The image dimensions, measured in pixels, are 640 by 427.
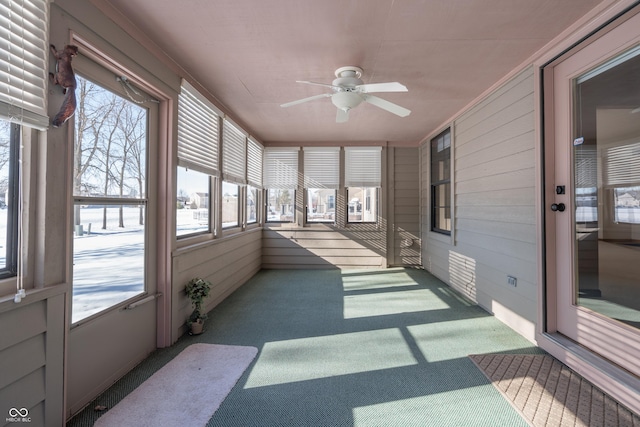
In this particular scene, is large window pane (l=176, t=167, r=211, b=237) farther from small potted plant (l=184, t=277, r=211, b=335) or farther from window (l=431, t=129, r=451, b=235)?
window (l=431, t=129, r=451, b=235)

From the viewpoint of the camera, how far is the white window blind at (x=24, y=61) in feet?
4.40

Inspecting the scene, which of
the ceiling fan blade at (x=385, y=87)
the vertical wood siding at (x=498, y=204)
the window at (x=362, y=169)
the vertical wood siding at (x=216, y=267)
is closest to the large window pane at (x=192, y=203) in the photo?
the vertical wood siding at (x=216, y=267)

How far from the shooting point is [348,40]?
238 centimetres

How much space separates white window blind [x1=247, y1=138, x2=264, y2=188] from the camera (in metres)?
5.12

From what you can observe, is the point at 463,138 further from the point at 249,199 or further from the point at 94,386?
the point at 94,386

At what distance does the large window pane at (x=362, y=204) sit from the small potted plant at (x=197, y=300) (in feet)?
12.0

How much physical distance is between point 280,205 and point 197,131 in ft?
10.1

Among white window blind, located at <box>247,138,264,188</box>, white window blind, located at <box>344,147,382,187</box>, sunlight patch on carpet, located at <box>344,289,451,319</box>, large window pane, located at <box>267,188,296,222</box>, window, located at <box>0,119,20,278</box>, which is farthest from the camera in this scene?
large window pane, located at <box>267,188,296,222</box>

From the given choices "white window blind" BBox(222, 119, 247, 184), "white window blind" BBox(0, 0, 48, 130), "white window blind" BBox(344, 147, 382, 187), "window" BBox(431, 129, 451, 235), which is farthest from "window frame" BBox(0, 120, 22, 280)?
"white window blind" BBox(344, 147, 382, 187)

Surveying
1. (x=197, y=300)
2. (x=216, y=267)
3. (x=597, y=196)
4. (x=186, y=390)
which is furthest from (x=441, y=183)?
(x=186, y=390)

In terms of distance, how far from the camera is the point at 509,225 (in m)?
3.05

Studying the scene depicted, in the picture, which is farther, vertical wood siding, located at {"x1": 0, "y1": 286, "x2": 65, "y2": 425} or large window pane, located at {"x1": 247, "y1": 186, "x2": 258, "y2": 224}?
large window pane, located at {"x1": 247, "y1": 186, "x2": 258, "y2": 224}

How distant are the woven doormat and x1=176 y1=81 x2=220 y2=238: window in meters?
2.98

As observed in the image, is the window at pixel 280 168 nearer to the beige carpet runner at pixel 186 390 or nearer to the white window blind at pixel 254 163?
the white window blind at pixel 254 163
